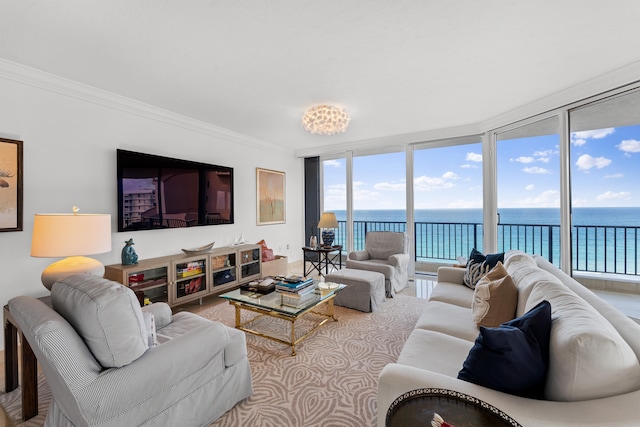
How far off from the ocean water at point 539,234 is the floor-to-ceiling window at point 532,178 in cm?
2

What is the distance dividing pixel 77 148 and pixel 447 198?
17.6ft

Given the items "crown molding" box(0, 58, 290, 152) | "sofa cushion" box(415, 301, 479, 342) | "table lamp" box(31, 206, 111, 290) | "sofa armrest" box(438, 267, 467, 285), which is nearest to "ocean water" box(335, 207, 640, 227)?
"sofa armrest" box(438, 267, 467, 285)

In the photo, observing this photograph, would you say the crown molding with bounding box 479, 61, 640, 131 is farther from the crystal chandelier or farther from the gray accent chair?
the gray accent chair

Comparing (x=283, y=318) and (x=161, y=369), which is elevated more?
(x=161, y=369)

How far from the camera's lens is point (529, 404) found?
942mm

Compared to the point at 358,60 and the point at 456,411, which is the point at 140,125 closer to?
the point at 358,60

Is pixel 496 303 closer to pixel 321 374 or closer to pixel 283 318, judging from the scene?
pixel 321 374

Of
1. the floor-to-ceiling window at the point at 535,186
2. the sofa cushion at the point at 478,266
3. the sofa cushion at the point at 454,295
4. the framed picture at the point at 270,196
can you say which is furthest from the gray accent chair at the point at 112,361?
the floor-to-ceiling window at the point at 535,186

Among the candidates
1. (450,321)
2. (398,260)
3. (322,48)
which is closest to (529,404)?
(450,321)

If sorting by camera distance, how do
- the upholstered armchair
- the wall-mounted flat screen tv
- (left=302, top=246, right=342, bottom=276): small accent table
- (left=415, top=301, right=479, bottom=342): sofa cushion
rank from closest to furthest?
(left=415, top=301, right=479, bottom=342): sofa cushion, the wall-mounted flat screen tv, the upholstered armchair, (left=302, top=246, right=342, bottom=276): small accent table

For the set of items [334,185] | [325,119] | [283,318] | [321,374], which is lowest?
[321,374]

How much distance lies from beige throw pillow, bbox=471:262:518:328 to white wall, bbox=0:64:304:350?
3.49 meters

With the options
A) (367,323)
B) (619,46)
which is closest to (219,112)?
(367,323)

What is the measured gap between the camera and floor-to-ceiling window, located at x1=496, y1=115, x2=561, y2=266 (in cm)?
323
